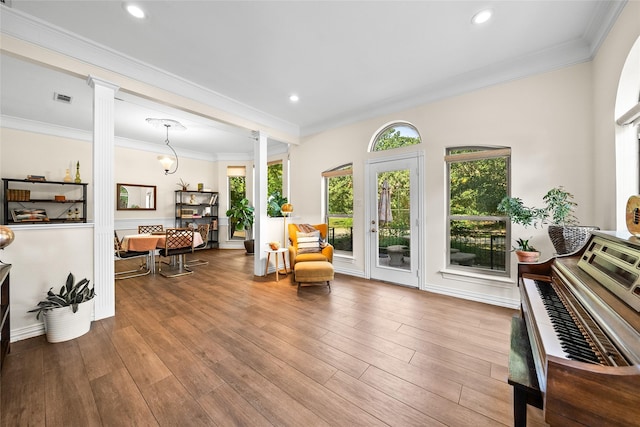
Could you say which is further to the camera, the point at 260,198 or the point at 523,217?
the point at 260,198

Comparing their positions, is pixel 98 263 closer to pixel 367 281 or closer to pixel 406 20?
pixel 367 281

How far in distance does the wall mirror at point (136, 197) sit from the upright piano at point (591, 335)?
7459 millimetres

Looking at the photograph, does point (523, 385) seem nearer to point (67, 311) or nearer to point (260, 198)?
point (67, 311)

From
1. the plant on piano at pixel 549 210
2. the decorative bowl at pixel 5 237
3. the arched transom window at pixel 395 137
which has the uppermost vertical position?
the arched transom window at pixel 395 137

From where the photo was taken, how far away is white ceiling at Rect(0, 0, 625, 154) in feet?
6.77

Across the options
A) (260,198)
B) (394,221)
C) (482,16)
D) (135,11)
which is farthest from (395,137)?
(135,11)

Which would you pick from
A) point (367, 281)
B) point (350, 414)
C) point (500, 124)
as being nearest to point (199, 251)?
point (367, 281)

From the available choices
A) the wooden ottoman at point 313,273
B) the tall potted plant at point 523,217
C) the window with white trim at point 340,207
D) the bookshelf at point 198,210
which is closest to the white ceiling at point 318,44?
the window with white trim at point 340,207

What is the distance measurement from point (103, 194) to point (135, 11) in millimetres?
1775

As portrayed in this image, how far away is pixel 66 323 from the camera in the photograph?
2.19 m

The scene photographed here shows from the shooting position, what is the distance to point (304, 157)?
16.7 ft

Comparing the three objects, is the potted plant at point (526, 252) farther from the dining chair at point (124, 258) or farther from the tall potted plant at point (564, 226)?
the dining chair at point (124, 258)

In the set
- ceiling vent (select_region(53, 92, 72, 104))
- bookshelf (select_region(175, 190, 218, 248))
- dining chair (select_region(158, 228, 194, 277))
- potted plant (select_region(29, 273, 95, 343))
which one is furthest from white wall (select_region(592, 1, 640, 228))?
bookshelf (select_region(175, 190, 218, 248))

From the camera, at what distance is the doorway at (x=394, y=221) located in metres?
3.64
